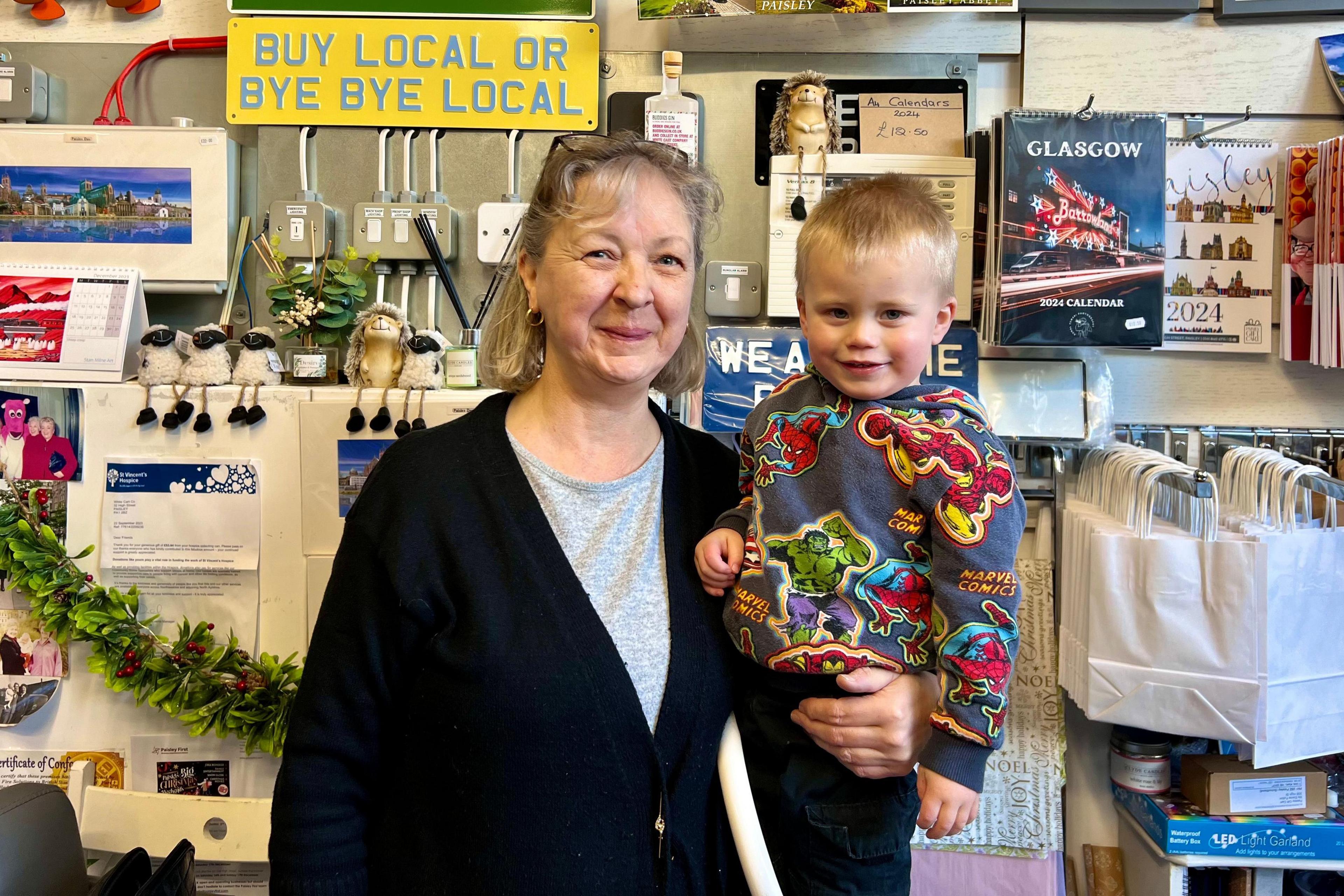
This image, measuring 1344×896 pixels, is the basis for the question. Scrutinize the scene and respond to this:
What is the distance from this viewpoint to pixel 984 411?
3.63ft

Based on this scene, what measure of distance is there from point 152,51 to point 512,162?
2.94 ft

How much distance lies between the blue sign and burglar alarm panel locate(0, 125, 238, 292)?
3.76 feet

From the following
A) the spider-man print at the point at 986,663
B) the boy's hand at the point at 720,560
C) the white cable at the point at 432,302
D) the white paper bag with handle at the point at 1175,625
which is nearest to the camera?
the spider-man print at the point at 986,663

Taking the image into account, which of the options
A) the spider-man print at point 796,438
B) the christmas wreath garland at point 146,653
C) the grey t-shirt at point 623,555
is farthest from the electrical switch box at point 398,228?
the spider-man print at point 796,438

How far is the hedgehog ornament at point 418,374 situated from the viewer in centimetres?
179

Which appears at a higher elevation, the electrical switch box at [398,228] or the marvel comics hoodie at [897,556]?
the electrical switch box at [398,228]

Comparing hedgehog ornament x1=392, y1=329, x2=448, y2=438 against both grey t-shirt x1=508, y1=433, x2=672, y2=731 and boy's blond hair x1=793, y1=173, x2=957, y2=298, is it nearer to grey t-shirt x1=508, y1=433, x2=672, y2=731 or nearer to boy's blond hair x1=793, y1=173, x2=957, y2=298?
grey t-shirt x1=508, y1=433, x2=672, y2=731

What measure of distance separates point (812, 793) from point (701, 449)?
1.58ft

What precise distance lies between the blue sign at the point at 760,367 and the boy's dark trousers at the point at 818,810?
86 cm

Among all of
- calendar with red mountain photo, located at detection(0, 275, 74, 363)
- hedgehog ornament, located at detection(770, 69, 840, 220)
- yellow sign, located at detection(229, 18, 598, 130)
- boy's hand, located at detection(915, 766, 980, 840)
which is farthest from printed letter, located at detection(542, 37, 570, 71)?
boy's hand, located at detection(915, 766, 980, 840)

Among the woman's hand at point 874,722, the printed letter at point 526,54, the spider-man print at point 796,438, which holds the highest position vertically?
the printed letter at point 526,54

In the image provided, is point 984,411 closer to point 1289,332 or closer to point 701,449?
point 701,449

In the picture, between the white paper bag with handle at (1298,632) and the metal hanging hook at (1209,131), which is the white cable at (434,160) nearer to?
the metal hanging hook at (1209,131)

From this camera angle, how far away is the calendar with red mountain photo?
1861 mm
